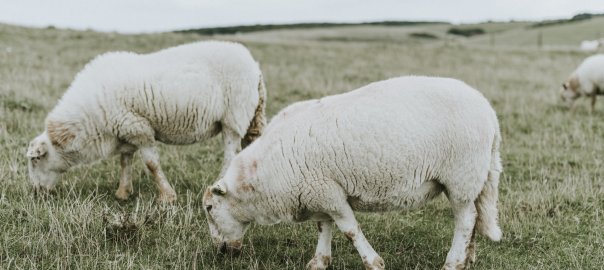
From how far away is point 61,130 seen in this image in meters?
6.49

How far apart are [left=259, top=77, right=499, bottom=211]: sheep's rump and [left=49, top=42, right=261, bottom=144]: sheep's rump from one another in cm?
224

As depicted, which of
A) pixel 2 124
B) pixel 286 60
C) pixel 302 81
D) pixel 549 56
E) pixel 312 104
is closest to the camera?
pixel 312 104

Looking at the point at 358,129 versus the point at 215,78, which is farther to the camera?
the point at 215,78

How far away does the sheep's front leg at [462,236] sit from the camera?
463cm

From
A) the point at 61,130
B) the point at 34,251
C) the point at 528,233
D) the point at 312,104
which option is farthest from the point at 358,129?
the point at 61,130

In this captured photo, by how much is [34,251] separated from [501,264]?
3.95m

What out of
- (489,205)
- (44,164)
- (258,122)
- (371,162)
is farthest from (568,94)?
(44,164)

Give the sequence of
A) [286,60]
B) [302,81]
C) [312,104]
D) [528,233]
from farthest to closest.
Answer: [286,60] → [302,81] → [528,233] → [312,104]

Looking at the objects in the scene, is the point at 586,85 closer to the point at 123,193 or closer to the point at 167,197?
the point at 167,197

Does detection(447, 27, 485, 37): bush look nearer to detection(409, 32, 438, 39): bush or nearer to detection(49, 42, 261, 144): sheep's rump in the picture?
detection(409, 32, 438, 39): bush

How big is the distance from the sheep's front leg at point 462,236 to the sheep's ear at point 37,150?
4.59m

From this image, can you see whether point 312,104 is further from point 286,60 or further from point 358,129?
point 286,60

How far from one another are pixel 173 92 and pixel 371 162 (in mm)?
3070

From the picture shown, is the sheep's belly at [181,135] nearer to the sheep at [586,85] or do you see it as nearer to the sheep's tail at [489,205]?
the sheep's tail at [489,205]
